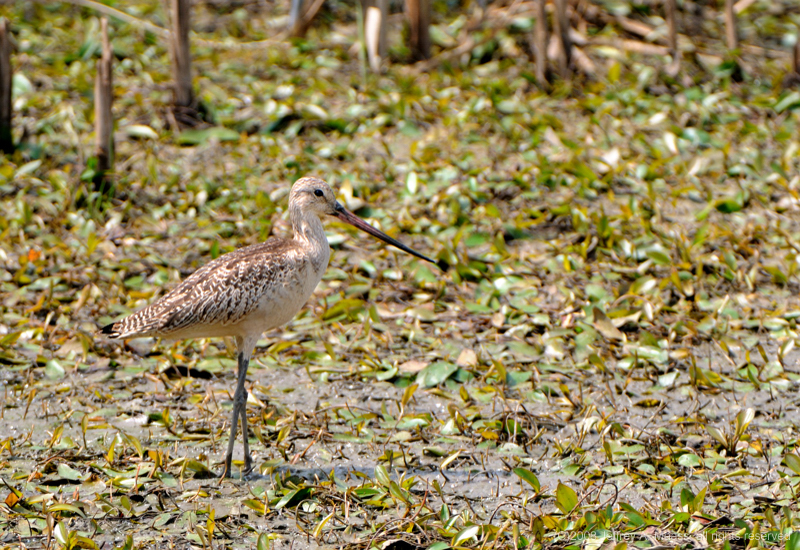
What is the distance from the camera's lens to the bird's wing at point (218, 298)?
196 inches

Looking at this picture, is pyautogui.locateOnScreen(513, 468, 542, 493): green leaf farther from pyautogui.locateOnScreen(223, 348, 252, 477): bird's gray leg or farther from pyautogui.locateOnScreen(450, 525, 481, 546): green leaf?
pyautogui.locateOnScreen(223, 348, 252, 477): bird's gray leg

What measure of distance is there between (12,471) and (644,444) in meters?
3.32

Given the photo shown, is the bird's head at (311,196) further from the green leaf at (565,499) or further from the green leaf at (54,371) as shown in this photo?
the green leaf at (565,499)

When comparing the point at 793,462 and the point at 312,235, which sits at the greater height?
the point at 312,235

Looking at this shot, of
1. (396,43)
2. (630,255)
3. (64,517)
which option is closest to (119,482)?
(64,517)

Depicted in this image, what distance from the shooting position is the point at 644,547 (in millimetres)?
4148

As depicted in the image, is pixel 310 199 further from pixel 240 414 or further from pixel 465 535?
pixel 465 535

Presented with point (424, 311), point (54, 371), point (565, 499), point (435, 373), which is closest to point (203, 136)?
point (424, 311)

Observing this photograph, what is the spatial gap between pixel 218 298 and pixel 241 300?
126 millimetres

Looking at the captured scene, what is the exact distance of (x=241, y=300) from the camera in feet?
16.3

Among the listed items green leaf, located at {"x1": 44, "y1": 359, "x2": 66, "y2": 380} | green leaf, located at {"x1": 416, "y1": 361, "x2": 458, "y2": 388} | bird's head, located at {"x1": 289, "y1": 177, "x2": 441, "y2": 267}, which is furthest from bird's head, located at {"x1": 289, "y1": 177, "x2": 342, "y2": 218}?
green leaf, located at {"x1": 44, "y1": 359, "x2": 66, "y2": 380}

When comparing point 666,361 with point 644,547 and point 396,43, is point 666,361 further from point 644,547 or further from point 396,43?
point 396,43

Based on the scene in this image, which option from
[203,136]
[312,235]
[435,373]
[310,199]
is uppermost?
[310,199]

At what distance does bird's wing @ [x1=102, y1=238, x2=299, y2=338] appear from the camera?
4.99 metres
